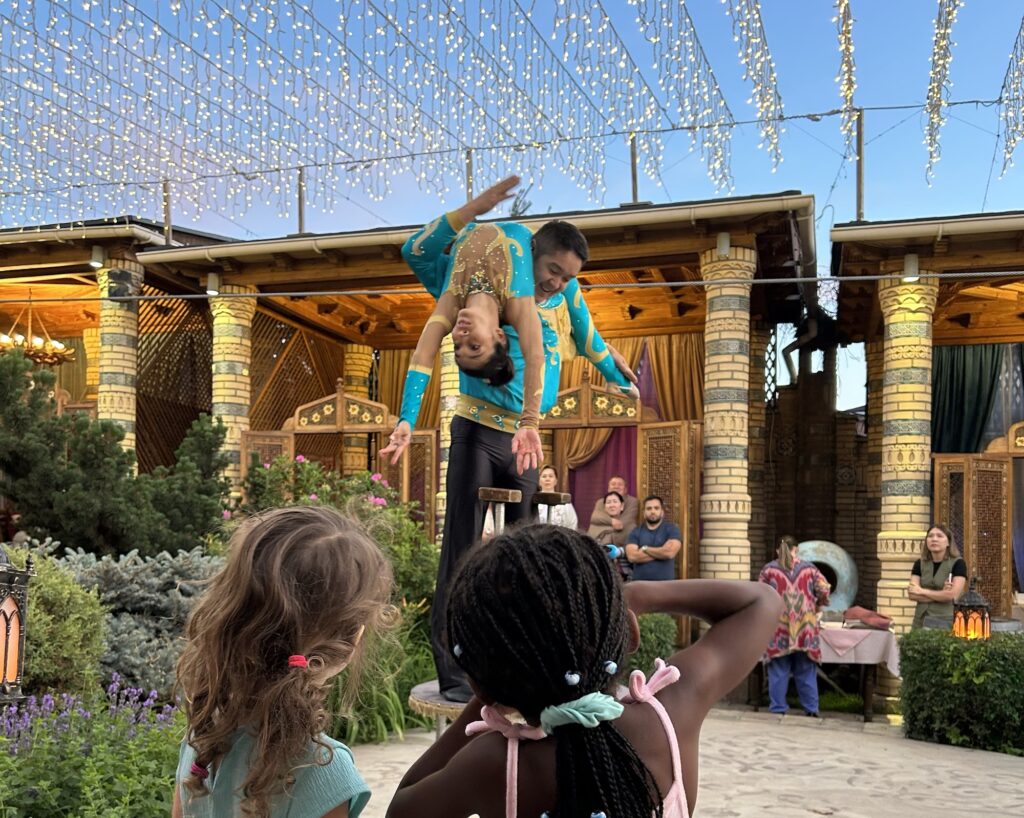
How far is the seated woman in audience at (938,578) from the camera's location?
8453mm

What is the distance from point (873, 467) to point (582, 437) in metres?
4.09

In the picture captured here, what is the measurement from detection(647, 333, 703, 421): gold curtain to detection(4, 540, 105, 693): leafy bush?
10403 millimetres

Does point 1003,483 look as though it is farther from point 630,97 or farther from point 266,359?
point 266,359

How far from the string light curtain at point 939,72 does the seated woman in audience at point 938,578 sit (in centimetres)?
352

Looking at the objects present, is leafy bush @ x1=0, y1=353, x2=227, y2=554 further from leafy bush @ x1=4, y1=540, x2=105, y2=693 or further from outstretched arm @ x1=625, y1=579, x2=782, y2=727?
outstretched arm @ x1=625, y1=579, x2=782, y2=727

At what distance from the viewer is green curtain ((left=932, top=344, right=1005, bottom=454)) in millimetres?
13836

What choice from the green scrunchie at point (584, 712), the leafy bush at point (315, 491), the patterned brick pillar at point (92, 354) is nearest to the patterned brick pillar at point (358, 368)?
the patterned brick pillar at point (92, 354)

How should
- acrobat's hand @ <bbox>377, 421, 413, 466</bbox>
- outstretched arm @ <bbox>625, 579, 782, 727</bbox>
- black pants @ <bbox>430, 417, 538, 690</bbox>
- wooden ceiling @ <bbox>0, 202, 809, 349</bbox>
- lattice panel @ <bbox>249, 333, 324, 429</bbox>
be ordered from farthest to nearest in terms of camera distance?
lattice panel @ <bbox>249, 333, 324, 429</bbox>, wooden ceiling @ <bbox>0, 202, 809, 349</bbox>, black pants @ <bbox>430, 417, 538, 690</bbox>, acrobat's hand @ <bbox>377, 421, 413, 466</bbox>, outstretched arm @ <bbox>625, 579, 782, 727</bbox>

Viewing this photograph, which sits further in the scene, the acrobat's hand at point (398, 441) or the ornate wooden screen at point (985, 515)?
the ornate wooden screen at point (985, 515)

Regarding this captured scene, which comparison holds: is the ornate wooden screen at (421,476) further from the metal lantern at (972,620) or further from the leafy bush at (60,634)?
the leafy bush at (60,634)

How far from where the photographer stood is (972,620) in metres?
7.57

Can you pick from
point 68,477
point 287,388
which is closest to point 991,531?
point 68,477

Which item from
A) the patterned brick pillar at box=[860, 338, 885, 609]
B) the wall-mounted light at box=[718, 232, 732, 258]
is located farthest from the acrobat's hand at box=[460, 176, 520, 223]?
the patterned brick pillar at box=[860, 338, 885, 609]

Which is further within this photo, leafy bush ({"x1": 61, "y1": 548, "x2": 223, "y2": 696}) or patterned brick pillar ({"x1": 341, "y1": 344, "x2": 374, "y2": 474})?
patterned brick pillar ({"x1": 341, "y1": 344, "x2": 374, "y2": 474})
